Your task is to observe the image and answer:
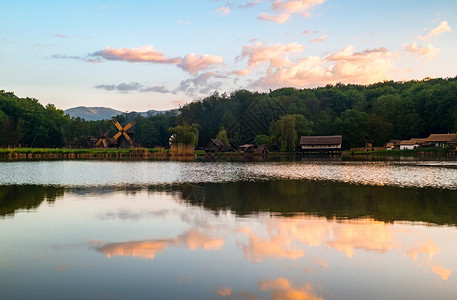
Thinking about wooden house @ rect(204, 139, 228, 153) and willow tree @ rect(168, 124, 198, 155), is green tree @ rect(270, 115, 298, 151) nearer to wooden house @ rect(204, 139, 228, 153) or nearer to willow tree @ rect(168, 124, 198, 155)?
wooden house @ rect(204, 139, 228, 153)

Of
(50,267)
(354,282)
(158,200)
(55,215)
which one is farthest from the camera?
(158,200)

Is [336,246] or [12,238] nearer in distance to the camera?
[336,246]

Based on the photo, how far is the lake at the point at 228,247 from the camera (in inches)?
281

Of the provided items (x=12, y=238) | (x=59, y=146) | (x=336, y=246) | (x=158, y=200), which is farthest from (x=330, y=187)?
(x=59, y=146)

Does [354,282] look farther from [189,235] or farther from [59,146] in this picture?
[59,146]

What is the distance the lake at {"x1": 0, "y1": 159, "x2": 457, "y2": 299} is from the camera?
23.4 ft

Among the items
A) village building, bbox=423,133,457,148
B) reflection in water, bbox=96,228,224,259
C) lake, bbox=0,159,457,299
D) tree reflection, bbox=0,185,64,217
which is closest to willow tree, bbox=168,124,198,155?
village building, bbox=423,133,457,148

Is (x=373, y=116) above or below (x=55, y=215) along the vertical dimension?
above

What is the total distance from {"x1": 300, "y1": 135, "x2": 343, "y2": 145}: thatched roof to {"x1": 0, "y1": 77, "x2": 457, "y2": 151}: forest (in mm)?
2100

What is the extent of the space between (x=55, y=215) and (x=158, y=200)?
5015 mm

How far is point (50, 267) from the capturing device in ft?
27.1

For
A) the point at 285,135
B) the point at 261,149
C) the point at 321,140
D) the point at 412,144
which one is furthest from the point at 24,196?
the point at 412,144

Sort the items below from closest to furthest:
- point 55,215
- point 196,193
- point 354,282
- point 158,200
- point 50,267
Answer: point 354,282 → point 50,267 → point 55,215 → point 158,200 → point 196,193

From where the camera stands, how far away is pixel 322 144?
96500mm
